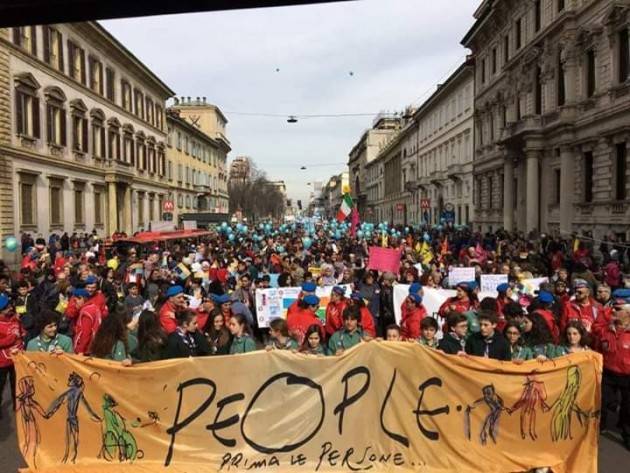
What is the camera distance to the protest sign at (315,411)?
5.36 m

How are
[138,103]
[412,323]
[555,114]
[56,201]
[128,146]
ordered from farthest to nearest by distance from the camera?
[138,103], [128,146], [56,201], [555,114], [412,323]

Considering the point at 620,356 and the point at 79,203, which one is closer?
the point at 620,356

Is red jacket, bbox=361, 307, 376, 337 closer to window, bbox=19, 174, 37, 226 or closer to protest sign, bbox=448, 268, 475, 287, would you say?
protest sign, bbox=448, 268, 475, 287

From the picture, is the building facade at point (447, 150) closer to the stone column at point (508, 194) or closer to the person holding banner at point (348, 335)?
the stone column at point (508, 194)

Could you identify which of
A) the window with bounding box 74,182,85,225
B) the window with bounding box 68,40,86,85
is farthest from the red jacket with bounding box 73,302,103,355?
the window with bounding box 68,40,86,85

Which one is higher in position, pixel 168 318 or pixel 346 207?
pixel 346 207

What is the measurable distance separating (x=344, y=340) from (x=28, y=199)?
27.2 metres

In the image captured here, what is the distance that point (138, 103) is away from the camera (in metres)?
49.5

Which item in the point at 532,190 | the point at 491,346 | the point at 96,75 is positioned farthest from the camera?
the point at 96,75

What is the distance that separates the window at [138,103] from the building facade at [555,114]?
90.7ft

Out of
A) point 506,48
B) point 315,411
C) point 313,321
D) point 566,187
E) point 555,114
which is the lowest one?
point 315,411

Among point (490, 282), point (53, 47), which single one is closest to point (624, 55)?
point (490, 282)

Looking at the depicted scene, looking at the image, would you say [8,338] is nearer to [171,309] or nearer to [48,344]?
[48,344]

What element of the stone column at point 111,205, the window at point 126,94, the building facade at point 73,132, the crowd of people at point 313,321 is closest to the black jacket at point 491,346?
the crowd of people at point 313,321
